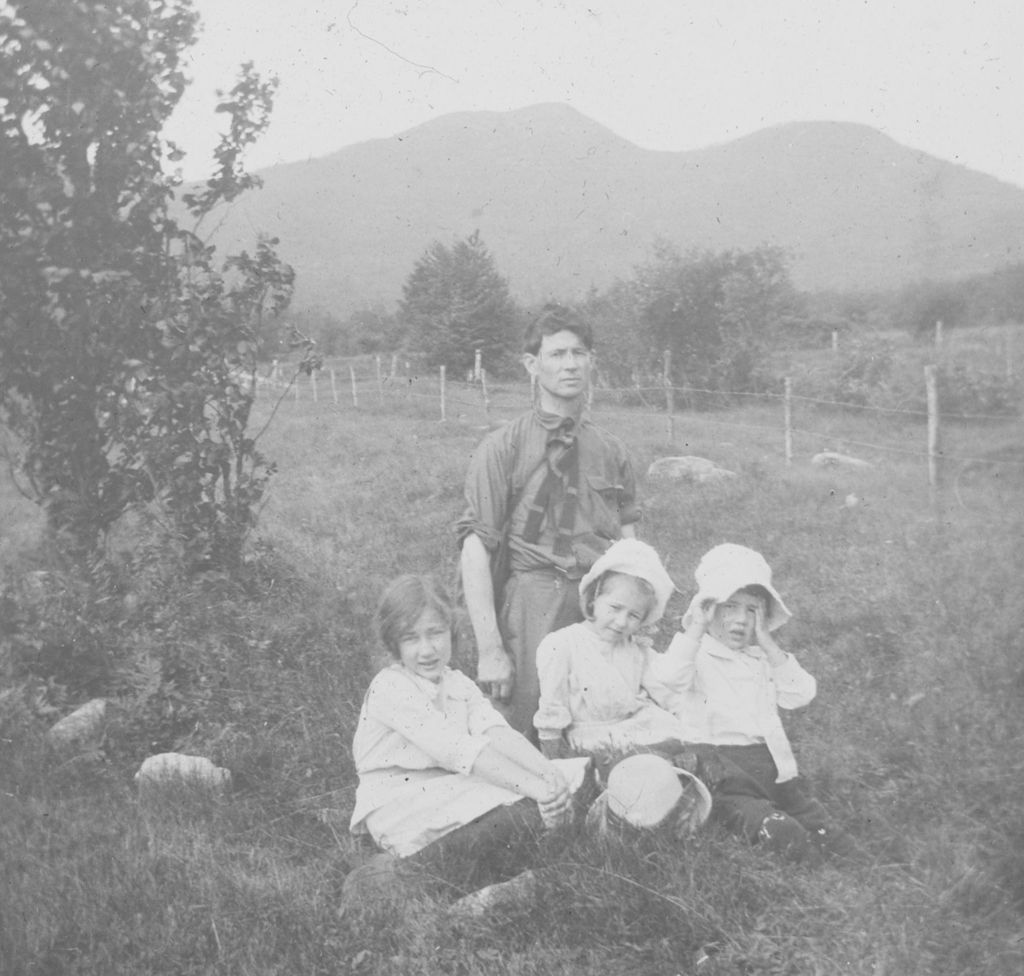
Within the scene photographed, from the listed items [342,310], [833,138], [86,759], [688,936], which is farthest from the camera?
[342,310]

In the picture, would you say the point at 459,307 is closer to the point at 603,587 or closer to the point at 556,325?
the point at 556,325

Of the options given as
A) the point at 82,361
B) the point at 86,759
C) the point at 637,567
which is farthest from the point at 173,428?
the point at 637,567

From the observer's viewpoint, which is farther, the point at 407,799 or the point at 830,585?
the point at 830,585

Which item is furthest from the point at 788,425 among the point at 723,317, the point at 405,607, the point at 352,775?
the point at 405,607

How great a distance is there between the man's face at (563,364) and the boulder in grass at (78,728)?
257 cm

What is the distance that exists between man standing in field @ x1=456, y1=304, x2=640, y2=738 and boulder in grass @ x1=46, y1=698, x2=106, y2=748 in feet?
5.91

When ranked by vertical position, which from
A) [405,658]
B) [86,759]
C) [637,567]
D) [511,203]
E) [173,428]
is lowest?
[86,759]

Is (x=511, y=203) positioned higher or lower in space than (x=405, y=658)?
higher

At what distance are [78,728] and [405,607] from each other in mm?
1987

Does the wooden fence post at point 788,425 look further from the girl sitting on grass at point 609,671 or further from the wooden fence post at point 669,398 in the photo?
the girl sitting on grass at point 609,671

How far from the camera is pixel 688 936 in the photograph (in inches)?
112

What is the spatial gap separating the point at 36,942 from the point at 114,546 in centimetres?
344

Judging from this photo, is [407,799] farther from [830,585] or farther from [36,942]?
[830,585]

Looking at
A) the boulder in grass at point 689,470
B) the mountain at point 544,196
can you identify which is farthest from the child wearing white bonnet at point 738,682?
the boulder in grass at point 689,470
